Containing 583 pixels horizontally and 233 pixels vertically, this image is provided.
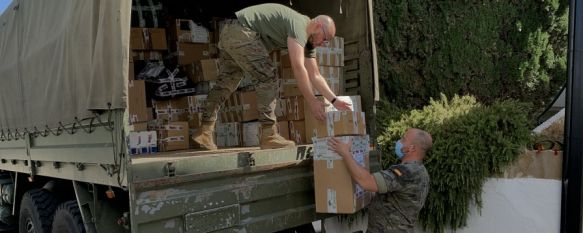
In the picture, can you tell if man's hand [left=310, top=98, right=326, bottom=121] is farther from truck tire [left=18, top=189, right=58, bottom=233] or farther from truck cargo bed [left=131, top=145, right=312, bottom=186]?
truck tire [left=18, top=189, right=58, bottom=233]

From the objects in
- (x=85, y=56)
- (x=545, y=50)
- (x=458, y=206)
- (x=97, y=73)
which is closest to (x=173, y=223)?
(x=97, y=73)

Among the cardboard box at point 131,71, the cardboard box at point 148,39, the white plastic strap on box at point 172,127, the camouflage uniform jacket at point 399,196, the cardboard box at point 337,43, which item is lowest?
the camouflage uniform jacket at point 399,196

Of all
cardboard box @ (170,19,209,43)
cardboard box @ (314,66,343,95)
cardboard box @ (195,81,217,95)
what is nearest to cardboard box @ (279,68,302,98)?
cardboard box @ (314,66,343,95)

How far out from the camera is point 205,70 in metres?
5.09

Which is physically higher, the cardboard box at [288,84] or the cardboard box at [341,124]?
the cardboard box at [288,84]

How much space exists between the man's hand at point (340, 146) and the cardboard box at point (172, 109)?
2186 mm

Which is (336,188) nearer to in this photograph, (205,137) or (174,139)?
(205,137)

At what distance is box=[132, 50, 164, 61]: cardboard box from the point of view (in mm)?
5187

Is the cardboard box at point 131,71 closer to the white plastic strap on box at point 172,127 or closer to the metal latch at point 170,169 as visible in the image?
the white plastic strap on box at point 172,127

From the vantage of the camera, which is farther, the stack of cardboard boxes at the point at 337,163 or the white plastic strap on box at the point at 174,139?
the white plastic strap on box at the point at 174,139

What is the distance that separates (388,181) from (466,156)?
1428 mm

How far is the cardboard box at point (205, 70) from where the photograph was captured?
5086 millimetres

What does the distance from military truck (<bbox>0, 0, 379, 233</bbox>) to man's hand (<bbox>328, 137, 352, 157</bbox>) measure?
352 millimetres

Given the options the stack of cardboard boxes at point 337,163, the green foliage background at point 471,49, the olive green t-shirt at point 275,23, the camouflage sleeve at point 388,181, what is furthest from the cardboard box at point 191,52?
the camouflage sleeve at point 388,181
